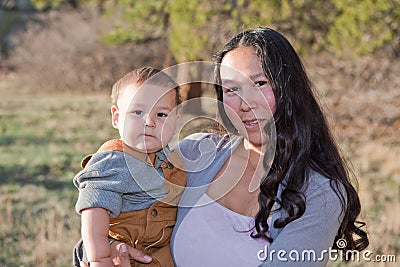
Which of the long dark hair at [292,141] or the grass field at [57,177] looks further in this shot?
the grass field at [57,177]

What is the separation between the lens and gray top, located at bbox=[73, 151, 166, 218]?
7.45ft

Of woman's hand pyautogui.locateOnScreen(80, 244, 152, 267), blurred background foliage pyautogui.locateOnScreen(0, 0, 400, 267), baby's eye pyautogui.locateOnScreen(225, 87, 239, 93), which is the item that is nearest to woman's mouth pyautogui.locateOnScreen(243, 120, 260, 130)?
baby's eye pyautogui.locateOnScreen(225, 87, 239, 93)

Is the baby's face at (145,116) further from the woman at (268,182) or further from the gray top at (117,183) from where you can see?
the woman at (268,182)

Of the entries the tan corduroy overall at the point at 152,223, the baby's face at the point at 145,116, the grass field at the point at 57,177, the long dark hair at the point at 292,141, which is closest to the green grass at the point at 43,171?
the grass field at the point at 57,177

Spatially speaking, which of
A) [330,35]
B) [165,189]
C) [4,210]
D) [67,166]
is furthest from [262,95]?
[330,35]

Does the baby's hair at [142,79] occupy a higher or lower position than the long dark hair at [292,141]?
higher

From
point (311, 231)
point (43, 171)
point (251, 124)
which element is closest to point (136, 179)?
point (251, 124)

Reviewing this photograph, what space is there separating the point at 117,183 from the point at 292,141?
1.90 ft

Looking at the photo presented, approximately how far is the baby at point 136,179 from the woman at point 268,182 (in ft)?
0.24

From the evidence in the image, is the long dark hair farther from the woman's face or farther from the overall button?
the overall button

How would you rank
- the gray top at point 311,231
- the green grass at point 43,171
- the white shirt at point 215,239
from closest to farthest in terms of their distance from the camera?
the gray top at point 311,231 < the white shirt at point 215,239 < the green grass at point 43,171

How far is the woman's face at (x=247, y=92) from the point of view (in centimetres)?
238

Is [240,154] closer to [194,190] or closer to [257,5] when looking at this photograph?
[194,190]

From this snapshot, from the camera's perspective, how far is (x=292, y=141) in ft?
7.77
